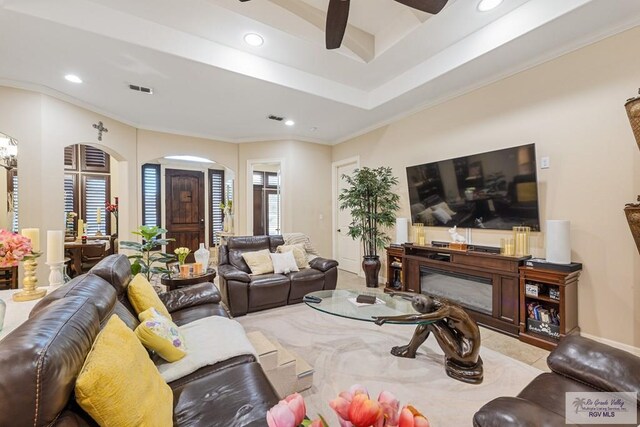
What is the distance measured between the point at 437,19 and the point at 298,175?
12.0 ft

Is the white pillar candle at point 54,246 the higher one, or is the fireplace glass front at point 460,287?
the white pillar candle at point 54,246

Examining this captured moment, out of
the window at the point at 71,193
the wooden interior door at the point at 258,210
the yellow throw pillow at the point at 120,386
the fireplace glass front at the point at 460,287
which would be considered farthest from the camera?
the wooden interior door at the point at 258,210

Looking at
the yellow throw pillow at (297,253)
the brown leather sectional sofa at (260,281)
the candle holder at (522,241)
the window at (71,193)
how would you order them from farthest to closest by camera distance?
the window at (71,193), the yellow throw pillow at (297,253), the brown leather sectional sofa at (260,281), the candle holder at (522,241)

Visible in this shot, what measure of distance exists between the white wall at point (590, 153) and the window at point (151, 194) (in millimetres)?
6835

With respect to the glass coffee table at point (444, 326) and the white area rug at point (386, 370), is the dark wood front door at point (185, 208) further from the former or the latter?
the glass coffee table at point (444, 326)

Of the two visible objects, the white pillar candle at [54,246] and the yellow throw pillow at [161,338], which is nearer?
the yellow throw pillow at [161,338]

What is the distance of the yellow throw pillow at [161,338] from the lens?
1476mm

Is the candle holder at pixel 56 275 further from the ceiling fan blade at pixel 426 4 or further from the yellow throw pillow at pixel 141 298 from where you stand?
the ceiling fan blade at pixel 426 4

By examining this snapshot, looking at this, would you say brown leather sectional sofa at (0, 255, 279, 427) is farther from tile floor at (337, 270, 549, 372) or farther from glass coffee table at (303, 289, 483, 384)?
tile floor at (337, 270, 549, 372)

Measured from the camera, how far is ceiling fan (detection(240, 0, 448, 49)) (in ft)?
6.15

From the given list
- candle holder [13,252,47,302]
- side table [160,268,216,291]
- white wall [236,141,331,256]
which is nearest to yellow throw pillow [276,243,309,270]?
side table [160,268,216,291]

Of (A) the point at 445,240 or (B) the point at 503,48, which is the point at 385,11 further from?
(A) the point at 445,240

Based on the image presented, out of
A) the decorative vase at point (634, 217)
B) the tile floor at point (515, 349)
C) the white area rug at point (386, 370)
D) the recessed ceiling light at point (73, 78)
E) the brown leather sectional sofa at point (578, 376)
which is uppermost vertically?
the recessed ceiling light at point (73, 78)

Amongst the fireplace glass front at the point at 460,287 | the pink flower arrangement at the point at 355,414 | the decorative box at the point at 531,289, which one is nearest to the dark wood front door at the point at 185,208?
the fireplace glass front at the point at 460,287
